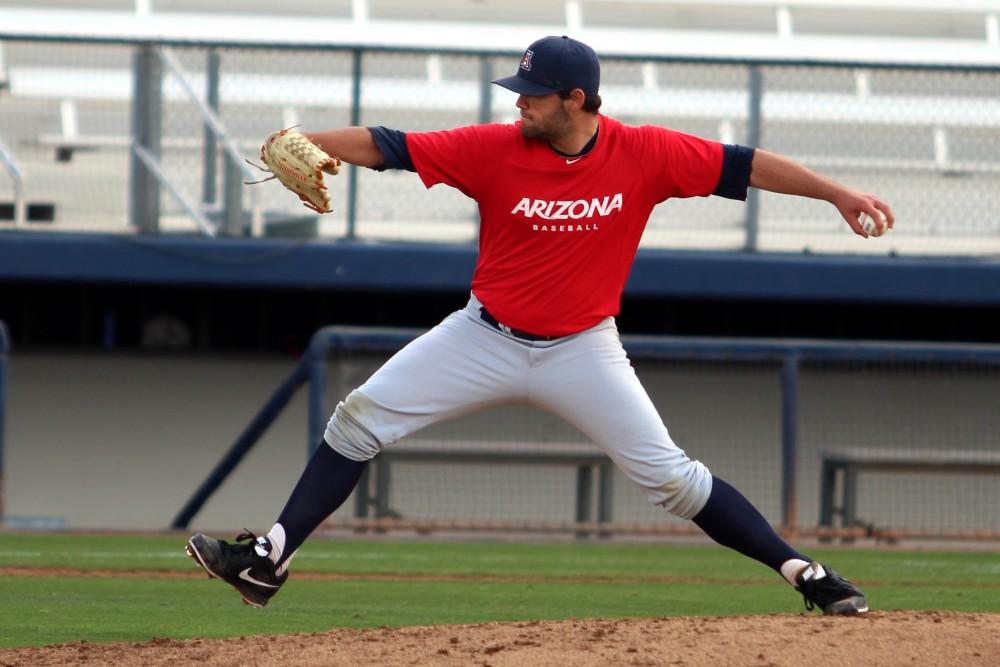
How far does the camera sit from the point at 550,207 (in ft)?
14.7

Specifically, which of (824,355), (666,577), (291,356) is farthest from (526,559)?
(291,356)

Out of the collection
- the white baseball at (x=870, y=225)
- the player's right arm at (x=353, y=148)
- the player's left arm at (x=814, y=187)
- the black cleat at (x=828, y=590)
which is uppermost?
the player's right arm at (x=353, y=148)

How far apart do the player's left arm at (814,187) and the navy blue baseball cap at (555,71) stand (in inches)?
22.8

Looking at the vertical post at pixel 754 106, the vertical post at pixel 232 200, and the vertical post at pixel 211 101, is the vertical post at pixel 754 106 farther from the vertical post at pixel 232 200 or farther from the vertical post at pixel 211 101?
the vertical post at pixel 211 101

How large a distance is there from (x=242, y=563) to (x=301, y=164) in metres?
1.22

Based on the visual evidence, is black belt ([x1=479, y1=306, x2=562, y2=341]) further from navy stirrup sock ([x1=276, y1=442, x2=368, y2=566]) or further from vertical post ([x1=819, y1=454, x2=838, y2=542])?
vertical post ([x1=819, y1=454, x2=838, y2=542])

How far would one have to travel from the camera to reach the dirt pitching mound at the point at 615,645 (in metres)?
4.01

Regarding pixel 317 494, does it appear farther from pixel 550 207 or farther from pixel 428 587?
pixel 428 587

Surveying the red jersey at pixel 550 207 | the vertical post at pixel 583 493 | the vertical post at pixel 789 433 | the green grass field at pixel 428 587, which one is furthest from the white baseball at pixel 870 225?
the vertical post at pixel 583 493

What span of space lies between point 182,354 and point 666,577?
6299mm

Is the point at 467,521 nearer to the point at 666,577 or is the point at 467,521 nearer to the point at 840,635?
the point at 666,577

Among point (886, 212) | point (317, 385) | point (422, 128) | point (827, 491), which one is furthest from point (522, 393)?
point (422, 128)

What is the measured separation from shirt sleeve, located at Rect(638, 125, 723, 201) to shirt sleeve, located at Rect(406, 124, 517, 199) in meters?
0.44

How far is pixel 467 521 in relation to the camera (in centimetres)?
927
